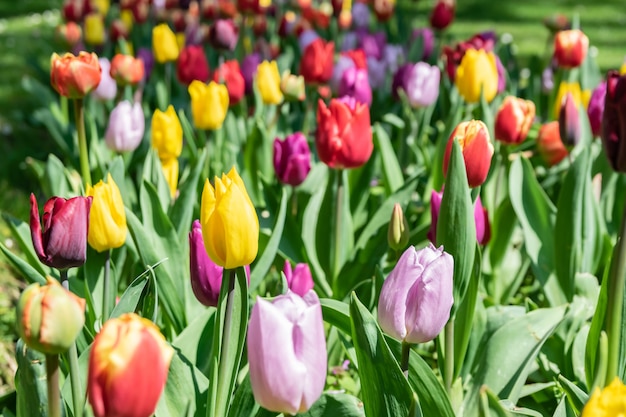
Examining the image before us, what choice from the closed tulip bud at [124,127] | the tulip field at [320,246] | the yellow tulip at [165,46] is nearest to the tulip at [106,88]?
the tulip field at [320,246]

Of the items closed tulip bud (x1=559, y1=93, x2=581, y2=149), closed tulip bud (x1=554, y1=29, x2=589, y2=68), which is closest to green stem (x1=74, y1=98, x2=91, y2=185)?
closed tulip bud (x1=559, y1=93, x2=581, y2=149)

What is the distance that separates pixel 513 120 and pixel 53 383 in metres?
1.53

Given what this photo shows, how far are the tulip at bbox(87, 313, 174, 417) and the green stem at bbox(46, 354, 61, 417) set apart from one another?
0.16 meters

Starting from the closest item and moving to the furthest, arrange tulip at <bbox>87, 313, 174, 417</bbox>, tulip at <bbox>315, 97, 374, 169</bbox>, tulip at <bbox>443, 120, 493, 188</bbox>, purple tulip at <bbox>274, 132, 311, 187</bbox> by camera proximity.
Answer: tulip at <bbox>87, 313, 174, 417</bbox> → tulip at <bbox>443, 120, 493, 188</bbox> → tulip at <bbox>315, 97, 374, 169</bbox> → purple tulip at <bbox>274, 132, 311, 187</bbox>

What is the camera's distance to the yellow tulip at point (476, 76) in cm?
278

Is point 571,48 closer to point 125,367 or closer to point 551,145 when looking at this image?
point 551,145

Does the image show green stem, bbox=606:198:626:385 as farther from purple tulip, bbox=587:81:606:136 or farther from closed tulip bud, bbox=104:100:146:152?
closed tulip bud, bbox=104:100:146:152

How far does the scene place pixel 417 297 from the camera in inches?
53.7

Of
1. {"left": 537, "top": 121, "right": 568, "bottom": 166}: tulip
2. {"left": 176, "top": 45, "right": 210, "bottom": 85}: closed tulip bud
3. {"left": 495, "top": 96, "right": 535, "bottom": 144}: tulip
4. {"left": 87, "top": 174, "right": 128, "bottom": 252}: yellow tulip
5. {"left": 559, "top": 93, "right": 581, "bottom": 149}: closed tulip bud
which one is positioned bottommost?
{"left": 537, "top": 121, "right": 568, "bottom": 166}: tulip

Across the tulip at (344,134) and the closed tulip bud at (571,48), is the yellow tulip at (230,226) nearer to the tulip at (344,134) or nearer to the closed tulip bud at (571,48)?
the tulip at (344,134)

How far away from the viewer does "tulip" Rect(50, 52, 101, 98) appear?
2.21 meters

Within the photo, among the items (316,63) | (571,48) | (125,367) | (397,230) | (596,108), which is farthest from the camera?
(571,48)

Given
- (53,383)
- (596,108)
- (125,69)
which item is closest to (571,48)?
(596,108)

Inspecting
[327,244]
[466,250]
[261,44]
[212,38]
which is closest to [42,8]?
[261,44]
